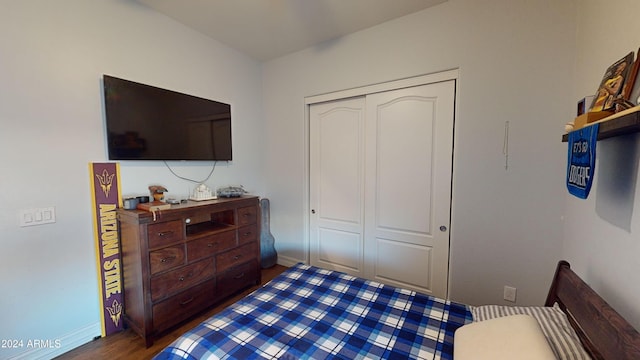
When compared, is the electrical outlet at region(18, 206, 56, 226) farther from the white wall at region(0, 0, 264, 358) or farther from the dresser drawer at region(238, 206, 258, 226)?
the dresser drawer at region(238, 206, 258, 226)

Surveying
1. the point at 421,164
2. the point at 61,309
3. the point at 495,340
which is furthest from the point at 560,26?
the point at 61,309

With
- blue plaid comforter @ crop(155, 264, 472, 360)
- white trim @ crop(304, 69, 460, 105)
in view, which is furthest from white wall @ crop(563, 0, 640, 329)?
white trim @ crop(304, 69, 460, 105)

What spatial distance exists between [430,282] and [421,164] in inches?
44.1

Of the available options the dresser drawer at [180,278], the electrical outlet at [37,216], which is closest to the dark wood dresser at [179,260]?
the dresser drawer at [180,278]

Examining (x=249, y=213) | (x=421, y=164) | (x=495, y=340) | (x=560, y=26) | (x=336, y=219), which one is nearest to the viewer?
(x=495, y=340)

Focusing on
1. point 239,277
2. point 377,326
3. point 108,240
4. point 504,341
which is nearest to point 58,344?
point 108,240

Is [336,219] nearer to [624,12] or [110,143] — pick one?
[110,143]

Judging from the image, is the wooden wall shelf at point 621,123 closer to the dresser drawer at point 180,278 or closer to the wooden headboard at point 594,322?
the wooden headboard at point 594,322

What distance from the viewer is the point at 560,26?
163 cm

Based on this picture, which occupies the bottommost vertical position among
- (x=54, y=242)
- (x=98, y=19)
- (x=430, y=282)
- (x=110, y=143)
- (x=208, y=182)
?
(x=430, y=282)

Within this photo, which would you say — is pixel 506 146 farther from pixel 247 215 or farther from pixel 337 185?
pixel 247 215

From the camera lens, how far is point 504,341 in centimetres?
87

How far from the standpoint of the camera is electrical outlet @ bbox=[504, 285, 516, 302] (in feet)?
6.18

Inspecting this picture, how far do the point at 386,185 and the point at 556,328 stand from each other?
156 cm
